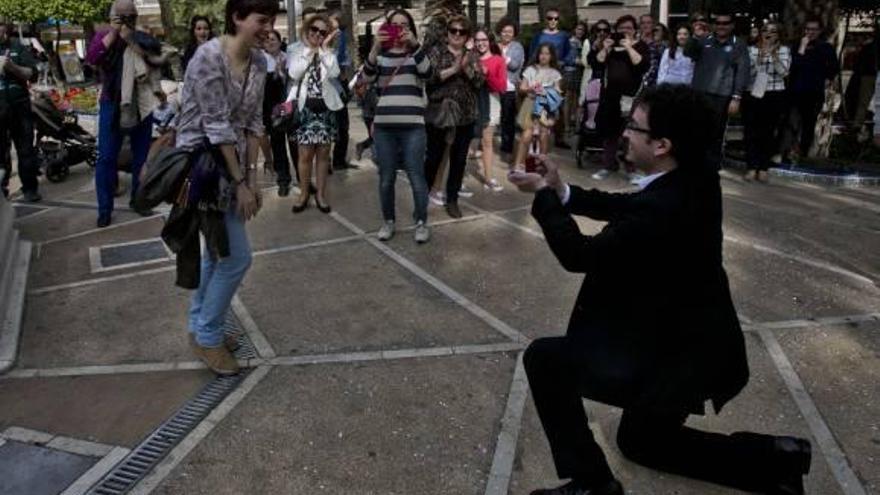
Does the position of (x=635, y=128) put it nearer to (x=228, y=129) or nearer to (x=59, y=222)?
(x=228, y=129)

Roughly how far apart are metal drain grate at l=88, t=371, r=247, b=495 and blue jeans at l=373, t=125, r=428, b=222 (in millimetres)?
2537

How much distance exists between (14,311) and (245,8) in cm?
258

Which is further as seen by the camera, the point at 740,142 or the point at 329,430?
the point at 740,142

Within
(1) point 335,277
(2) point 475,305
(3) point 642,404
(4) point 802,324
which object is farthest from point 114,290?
(4) point 802,324

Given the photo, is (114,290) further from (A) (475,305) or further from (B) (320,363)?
(A) (475,305)

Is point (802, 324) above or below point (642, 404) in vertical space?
below

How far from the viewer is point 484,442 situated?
11.4 ft

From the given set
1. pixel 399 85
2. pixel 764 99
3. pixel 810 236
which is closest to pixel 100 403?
pixel 399 85

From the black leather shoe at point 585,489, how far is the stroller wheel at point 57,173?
8125mm

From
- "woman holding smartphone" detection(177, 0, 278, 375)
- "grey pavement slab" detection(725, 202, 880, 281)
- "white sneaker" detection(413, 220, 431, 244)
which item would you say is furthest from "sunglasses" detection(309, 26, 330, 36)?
"grey pavement slab" detection(725, 202, 880, 281)

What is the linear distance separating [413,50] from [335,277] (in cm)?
189

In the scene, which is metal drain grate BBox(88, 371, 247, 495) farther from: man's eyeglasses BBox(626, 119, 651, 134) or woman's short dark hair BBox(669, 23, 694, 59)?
woman's short dark hair BBox(669, 23, 694, 59)

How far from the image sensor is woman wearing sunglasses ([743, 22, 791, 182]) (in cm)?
855

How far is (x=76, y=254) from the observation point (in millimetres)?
6199
